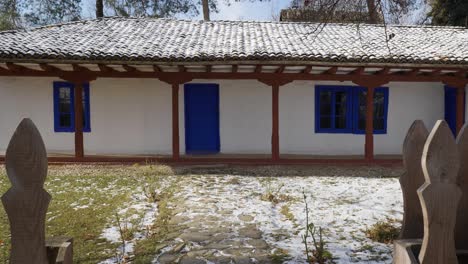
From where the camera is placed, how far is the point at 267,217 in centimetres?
484

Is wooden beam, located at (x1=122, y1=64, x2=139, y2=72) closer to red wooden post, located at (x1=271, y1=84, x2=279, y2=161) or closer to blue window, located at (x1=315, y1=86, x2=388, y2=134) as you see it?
red wooden post, located at (x1=271, y1=84, x2=279, y2=161)

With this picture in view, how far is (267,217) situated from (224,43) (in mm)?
5592

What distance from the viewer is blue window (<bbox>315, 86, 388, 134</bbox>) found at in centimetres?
1036

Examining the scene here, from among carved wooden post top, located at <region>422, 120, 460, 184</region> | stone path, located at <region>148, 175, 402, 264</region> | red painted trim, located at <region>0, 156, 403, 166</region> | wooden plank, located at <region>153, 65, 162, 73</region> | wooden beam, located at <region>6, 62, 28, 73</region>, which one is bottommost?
stone path, located at <region>148, 175, 402, 264</region>

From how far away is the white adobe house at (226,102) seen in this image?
29.7ft

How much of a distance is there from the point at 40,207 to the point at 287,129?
9.16m

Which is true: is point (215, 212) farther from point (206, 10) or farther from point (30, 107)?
point (206, 10)

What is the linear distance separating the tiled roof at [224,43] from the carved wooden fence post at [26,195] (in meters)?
5.45

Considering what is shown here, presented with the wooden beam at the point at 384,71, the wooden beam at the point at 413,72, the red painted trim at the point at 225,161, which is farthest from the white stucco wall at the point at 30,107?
the wooden beam at the point at 413,72

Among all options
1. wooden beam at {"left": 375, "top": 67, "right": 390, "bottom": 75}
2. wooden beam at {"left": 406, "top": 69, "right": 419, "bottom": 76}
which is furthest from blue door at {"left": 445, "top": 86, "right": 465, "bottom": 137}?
wooden beam at {"left": 375, "top": 67, "right": 390, "bottom": 75}

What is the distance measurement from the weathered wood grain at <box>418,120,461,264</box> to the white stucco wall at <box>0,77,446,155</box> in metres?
8.76

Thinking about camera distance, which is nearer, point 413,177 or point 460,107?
point 413,177

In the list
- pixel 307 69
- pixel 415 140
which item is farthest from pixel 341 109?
pixel 415 140

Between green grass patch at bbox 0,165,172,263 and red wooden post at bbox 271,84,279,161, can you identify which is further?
red wooden post at bbox 271,84,279,161
